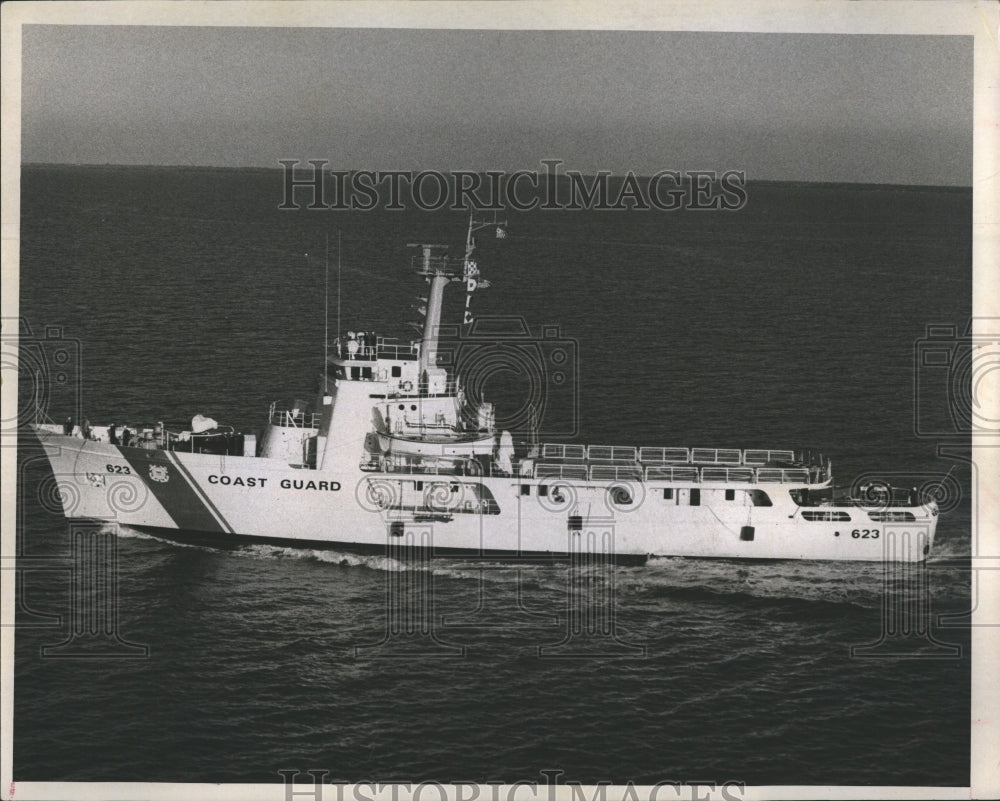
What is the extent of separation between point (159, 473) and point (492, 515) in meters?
12.5

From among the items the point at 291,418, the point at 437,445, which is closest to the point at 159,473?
the point at 291,418

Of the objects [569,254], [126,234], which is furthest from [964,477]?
[126,234]

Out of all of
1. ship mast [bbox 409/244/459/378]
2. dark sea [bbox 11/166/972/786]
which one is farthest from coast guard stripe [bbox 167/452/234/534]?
ship mast [bbox 409/244/459/378]

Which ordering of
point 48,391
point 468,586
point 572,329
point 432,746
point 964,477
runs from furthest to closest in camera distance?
point 572,329 → point 48,391 → point 964,477 → point 468,586 → point 432,746

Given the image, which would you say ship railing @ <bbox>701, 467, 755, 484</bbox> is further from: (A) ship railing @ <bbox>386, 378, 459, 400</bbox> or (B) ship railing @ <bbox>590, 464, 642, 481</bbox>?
(A) ship railing @ <bbox>386, 378, 459, 400</bbox>

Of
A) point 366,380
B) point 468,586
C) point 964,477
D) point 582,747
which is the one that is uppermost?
point 366,380

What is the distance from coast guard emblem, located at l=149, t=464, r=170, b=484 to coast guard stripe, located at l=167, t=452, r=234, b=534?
1.88 feet

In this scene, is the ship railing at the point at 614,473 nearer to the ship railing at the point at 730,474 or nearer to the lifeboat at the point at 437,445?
the ship railing at the point at 730,474

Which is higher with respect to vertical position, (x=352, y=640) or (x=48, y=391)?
(x=48, y=391)

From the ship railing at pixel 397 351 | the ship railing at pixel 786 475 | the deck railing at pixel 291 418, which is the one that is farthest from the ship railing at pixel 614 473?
the deck railing at pixel 291 418

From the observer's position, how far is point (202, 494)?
51.2m

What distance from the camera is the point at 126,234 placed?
11862 cm

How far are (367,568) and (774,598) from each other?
14.2 meters

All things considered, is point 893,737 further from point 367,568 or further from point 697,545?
point 367,568
